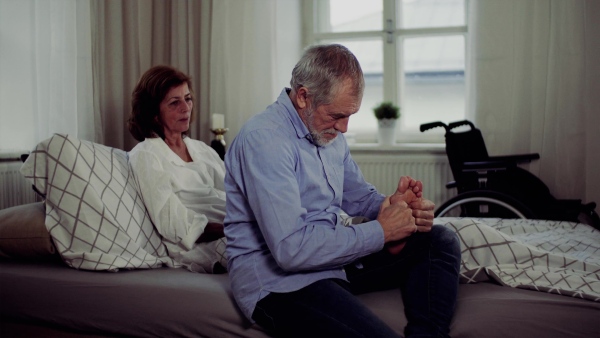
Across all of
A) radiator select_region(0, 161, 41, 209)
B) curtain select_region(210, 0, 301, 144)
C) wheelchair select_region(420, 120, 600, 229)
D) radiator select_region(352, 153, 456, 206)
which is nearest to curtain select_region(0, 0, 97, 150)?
radiator select_region(0, 161, 41, 209)

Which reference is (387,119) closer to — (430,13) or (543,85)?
(430,13)

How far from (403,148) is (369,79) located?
61 centimetres

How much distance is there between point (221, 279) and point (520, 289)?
2.65 feet

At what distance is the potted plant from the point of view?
4043mm

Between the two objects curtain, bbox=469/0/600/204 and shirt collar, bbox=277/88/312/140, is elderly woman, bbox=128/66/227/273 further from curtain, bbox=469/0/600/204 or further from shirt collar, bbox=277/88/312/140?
curtain, bbox=469/0/600/204

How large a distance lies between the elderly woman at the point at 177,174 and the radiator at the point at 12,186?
1049 mm

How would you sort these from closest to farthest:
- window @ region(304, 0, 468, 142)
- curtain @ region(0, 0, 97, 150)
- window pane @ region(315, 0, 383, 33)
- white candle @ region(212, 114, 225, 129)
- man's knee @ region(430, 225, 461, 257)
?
man's knee @ region(430, 225, 461, 257), curtain @ region(0, 0, 97, 150), white candle @ region(212, 114, 225, 129), window @ region(304, 0, 468, 142), window pane @ region(315, 0, 383, 33)

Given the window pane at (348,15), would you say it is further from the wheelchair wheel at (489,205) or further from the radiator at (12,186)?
the radiator at (12,186)

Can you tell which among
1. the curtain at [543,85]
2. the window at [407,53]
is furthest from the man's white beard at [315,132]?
the window at [407,53]

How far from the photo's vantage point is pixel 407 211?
154 cm

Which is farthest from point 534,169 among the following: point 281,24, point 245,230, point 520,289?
point 245,230

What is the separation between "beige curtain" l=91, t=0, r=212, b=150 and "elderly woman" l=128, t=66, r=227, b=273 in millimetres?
1550

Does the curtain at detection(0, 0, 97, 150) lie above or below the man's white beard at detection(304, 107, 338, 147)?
above

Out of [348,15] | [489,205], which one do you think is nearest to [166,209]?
[489,205]
